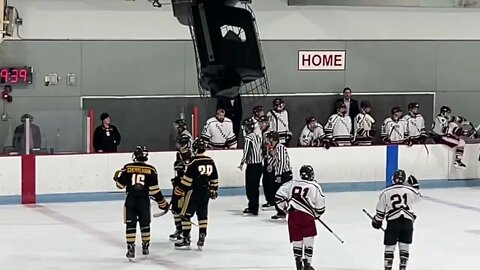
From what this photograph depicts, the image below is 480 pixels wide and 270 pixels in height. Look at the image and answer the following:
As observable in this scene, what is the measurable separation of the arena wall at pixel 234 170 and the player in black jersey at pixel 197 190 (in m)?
3.85

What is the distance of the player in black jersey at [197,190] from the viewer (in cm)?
1012

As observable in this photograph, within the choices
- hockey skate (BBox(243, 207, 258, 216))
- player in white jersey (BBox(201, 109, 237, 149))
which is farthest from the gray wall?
hockey skate (BBox(243, 207, 258, 216))

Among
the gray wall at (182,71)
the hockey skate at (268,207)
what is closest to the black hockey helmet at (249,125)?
the hockey skate at (268,207)

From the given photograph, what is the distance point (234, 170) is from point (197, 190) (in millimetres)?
4492

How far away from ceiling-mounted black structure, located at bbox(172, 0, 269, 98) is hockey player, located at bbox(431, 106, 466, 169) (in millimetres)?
12699

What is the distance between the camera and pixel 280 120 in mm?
16297

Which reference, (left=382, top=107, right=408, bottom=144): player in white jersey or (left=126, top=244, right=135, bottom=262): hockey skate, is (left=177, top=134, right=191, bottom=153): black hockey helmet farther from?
(left=382, top=107, right=408, bottom=144): player in white jersey

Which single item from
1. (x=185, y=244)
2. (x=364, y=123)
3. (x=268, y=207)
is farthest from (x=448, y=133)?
(x=185, y=244)

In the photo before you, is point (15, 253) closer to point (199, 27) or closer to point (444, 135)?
point (199, 27)

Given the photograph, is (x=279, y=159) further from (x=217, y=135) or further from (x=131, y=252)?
(x=131, y=252)

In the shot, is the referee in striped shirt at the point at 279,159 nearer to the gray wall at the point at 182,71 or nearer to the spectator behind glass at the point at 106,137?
the spectator behind glass at the point at 106,137

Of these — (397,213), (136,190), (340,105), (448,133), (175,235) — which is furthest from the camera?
(340,105)

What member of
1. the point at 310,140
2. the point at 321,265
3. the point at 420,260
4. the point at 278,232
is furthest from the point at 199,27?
the point at 310,140

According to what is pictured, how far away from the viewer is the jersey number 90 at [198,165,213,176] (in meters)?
10.1
